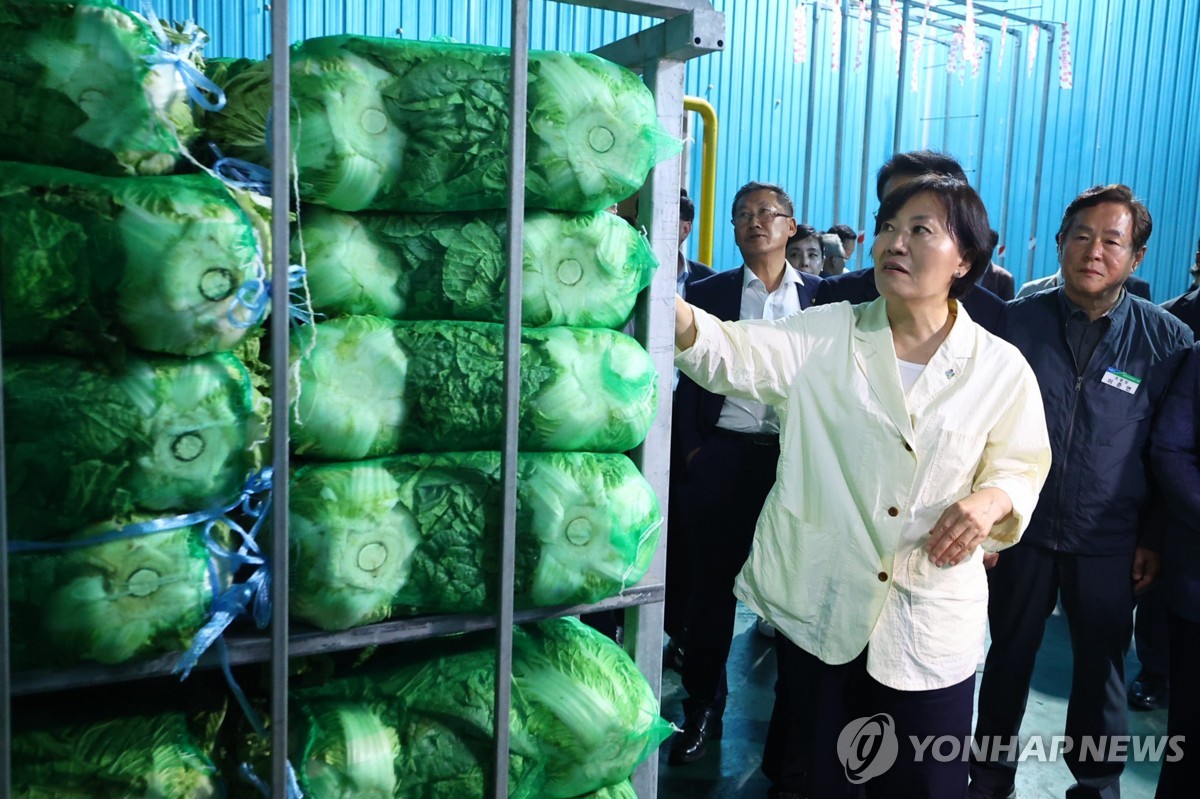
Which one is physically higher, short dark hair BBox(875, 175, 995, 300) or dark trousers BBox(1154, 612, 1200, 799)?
short dark hair BBox(875, 175, 995, 300)

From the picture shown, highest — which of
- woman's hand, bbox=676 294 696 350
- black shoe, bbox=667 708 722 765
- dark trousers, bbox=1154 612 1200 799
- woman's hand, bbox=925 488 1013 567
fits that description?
woman's hand, bbox=676 294 696 350

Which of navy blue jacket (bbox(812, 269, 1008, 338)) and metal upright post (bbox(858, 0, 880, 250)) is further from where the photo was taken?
metal upright post (bbox(858, 0, 880, 250))

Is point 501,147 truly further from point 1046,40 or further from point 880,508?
point 1046,40

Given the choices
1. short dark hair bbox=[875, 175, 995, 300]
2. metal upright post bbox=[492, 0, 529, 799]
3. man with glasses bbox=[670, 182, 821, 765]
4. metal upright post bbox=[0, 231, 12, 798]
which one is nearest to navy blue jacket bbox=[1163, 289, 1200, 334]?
man with glasses bbox=[670, 182, 821, 765]

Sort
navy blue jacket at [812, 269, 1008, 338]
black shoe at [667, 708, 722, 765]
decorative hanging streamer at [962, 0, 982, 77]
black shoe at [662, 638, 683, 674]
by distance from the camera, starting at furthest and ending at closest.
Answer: decorative hanging streamer at [962, 0, 982, 77]
black shoe at [662, 638, 683, 674]
black shoe at [667, 708, 722, 765]
navy blue jacket at [812, 269, 1008, 338]

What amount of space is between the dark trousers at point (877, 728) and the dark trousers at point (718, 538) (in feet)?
2.73

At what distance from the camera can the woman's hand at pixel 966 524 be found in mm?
1811

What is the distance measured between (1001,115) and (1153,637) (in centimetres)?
599

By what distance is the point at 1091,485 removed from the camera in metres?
2.60

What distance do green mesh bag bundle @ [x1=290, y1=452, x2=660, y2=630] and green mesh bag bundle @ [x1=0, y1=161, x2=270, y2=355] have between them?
296 millimetres

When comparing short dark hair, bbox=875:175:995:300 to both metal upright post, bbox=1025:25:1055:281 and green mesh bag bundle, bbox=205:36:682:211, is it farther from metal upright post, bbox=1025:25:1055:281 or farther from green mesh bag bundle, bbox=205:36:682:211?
metal upright post, bbox=1025:25:1055:281

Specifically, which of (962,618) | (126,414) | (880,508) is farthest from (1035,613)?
(126,414)

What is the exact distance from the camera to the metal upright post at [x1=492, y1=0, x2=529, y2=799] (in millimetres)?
1232

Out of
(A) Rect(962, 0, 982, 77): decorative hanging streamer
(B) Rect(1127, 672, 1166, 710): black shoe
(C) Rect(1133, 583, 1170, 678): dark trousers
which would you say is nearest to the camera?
(B) Rect(1127, 672, 1166, 710): black shoe
